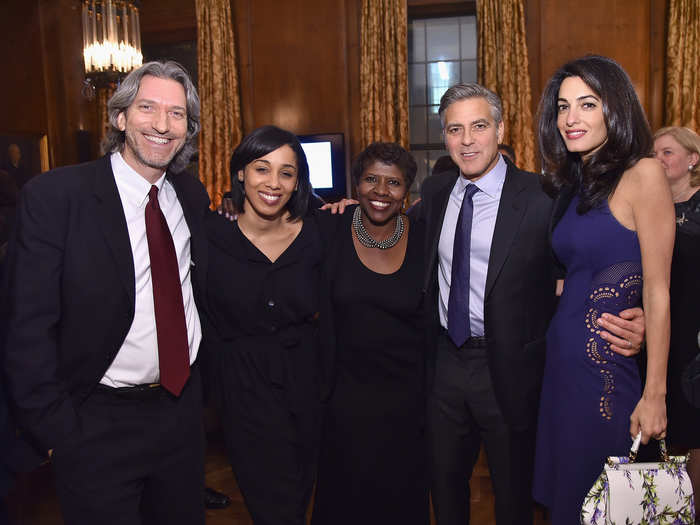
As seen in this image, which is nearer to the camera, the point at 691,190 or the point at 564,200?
the point at 564,200

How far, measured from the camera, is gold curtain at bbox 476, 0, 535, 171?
6.04 meters

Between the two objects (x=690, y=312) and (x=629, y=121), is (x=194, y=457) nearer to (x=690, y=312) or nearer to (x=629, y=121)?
(x=629, y=121)

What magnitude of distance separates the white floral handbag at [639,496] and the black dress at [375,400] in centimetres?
92

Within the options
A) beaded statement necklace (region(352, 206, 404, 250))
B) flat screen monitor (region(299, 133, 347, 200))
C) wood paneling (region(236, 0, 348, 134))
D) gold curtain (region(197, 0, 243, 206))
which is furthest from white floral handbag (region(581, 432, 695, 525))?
gold curtain (region(197, 0, 243, 206))

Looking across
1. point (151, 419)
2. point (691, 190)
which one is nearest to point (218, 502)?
point (151, 419)

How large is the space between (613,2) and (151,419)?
618 cm

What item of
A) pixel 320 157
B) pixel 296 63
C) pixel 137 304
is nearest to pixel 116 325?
pixel 137 304

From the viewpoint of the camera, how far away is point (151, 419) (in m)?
1.70

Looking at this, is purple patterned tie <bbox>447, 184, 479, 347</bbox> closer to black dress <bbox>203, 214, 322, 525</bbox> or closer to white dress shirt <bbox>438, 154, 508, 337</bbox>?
white dress shirt <bbox>438, 154, 508, 337</bbox>

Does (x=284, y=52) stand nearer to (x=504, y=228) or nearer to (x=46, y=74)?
(x=46, y=74)

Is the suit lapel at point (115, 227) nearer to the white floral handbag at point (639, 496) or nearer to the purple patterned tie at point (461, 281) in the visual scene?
the purple patterned tie at point (461, 281)

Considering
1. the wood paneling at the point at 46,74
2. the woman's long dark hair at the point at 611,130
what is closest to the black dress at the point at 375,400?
the woman's long dark hair at the point at 611,130

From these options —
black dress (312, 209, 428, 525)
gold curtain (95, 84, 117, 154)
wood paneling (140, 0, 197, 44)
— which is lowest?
black dress (312, 209, 428, 525)

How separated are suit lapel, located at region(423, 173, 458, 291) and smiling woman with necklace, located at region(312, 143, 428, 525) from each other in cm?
17
